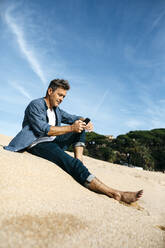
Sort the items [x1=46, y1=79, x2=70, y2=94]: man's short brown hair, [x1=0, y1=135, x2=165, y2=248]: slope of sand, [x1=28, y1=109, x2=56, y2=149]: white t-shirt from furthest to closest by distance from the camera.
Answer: [x1=46, y1=79, x2=70, y2=94]: man's short brown hair, [x1=28, y1=109, x2=56, y2=149]: white t-shirt, [x1=0, y1=135, x2=165, y2=248]: slope of sand

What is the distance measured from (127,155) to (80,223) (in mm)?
22052

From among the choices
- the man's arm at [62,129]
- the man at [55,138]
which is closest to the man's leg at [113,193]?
the man at [55,138]

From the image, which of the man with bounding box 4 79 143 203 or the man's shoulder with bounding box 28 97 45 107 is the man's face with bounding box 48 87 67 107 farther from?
the man's shoulder with bounding box 28 97 45 107

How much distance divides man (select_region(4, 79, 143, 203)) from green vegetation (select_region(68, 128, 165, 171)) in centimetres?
1842

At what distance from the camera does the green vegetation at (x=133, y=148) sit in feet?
69.2

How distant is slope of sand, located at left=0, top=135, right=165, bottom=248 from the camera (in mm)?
1084

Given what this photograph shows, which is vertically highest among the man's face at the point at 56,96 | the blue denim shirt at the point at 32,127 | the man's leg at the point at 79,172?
the man's face at the point at 56,96

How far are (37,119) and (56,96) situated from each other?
1.38 ft

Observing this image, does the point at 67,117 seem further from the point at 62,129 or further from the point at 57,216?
the point at 57,216

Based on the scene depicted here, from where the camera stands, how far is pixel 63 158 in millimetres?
2299

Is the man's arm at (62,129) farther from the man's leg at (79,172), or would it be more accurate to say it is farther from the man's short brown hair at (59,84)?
the man's short brown hair at (59,84)

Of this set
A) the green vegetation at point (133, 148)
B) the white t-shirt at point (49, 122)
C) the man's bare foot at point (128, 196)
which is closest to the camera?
the man's bare foot at point (128, 196)

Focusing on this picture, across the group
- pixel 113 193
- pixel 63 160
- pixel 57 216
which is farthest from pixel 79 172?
pixel 57 216

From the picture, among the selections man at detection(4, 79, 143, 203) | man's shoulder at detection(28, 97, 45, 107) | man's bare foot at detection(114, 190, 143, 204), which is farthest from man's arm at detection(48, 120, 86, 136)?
man's bare foot at detection(114, 190, 143, 204)
